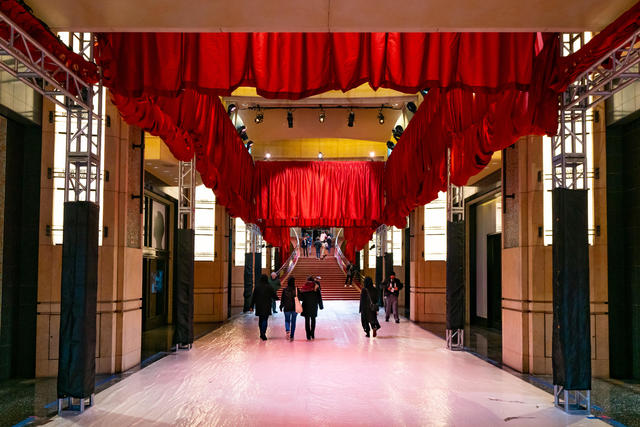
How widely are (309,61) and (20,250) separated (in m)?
5.43

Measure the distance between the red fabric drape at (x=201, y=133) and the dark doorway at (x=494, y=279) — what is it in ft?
23.4

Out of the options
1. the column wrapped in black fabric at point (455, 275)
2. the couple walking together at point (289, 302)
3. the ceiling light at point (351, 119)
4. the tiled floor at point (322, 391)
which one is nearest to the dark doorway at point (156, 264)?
the couple walking together at point (289, 302)

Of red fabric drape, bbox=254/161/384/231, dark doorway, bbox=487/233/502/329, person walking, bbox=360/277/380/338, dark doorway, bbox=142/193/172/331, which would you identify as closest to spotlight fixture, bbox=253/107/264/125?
red fabric drape, bbox=254/161/384/231

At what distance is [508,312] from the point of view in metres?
10.1

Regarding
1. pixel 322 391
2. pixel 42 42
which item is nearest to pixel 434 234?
pixel 322 391

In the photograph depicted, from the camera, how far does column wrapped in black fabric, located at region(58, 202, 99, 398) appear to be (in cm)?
684

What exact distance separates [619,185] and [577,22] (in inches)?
163

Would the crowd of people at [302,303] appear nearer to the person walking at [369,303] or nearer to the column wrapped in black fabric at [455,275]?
the person walking at [369,303]

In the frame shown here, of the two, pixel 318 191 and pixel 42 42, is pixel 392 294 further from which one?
pixel 42 42

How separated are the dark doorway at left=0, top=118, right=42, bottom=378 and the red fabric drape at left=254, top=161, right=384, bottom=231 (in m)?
10.7

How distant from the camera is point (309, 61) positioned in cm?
718

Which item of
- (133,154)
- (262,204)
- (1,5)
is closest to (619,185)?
(133,154)

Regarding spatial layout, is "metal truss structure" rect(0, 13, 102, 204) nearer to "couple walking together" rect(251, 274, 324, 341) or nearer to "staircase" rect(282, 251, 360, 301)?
"couple walking together" rect(251, 274, 324, 341)

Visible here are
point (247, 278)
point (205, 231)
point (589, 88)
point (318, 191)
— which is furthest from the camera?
point (247, 278)
